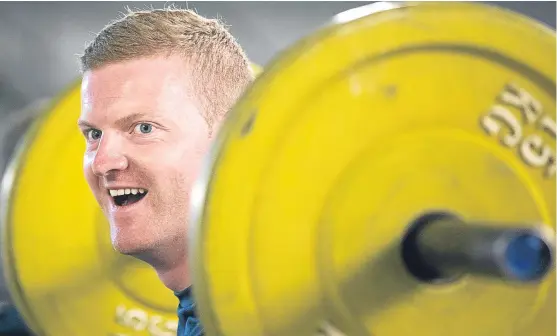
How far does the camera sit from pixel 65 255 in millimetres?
1305

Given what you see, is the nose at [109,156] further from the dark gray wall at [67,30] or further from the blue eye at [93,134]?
the dark gray wall at [67,30]

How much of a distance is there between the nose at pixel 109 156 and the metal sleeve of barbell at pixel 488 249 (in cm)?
45

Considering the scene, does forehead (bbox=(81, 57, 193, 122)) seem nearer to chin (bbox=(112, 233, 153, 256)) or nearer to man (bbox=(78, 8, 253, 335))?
man (bbox=(78, 8, 253, 335))

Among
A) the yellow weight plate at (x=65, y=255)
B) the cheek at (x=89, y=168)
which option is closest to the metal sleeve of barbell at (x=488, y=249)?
the cheek at (x=89, y=168)

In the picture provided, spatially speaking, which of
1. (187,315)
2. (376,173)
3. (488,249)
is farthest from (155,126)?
(488,249)

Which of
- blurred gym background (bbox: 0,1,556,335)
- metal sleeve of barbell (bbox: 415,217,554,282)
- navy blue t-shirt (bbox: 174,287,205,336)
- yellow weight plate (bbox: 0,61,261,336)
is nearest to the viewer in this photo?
metal sleeve of barbell (bbox: 415,217,554,282)

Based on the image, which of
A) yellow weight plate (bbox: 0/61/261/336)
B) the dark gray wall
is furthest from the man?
the dark gray wall

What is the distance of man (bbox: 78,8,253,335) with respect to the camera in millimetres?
989

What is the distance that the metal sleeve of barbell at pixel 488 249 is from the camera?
563 millimetres

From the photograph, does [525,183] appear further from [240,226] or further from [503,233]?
[240,226]

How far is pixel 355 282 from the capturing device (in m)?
0.68

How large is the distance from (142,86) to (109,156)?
0.10m

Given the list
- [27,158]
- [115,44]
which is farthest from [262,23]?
[115,44]

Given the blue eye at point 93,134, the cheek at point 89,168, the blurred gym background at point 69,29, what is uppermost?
the blurred gym background at point 69,29
